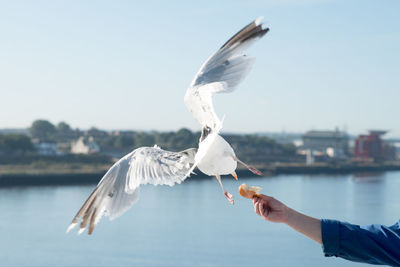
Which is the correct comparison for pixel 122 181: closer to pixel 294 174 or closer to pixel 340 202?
pixel 340 202

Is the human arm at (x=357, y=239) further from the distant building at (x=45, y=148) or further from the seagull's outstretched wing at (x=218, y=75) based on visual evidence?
the distant building at (x=45, y=148)

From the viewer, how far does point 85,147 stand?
1462cm

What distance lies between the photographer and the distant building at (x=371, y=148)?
59.6 feet

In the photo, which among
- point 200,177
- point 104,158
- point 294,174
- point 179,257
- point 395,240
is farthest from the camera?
point 294,174

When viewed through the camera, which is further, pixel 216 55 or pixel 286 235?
pixel 286 235

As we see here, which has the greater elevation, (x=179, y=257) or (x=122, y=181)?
(x=122, y=181)

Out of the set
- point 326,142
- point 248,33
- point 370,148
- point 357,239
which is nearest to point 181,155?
point 248,33

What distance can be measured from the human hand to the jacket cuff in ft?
0.10

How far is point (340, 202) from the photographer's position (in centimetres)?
827

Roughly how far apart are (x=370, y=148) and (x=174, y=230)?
13831mm

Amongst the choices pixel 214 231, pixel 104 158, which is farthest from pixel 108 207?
pixel 104 158

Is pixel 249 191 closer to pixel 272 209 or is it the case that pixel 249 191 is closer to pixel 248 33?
pixel 272 209

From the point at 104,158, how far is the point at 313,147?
1004 cm

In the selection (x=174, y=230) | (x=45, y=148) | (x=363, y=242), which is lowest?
(x=174, y=230)
